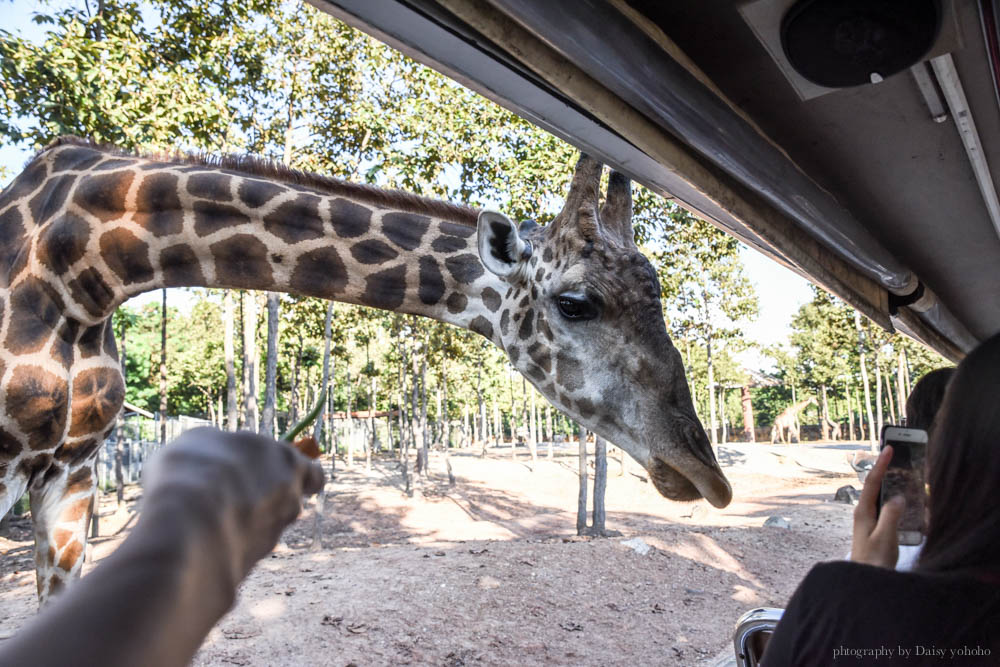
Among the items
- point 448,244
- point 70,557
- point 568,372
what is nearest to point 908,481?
point 568,372

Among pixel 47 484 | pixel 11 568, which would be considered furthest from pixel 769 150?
pixel 11 568

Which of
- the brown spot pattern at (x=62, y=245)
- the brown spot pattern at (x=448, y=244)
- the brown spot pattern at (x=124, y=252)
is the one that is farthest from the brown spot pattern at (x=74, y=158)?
the brown spot pattern at (x=448, y=244)

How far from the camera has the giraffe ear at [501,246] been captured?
279 cm

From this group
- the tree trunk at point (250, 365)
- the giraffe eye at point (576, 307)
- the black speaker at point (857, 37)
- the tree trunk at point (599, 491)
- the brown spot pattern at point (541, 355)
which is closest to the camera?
the black speaker at point (857, 37)

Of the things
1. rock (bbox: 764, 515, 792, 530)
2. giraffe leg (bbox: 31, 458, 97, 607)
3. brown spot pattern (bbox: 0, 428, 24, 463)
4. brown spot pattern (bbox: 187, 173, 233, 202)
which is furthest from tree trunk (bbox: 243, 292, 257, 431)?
rock (bbox: 764, 515, 792, 530)

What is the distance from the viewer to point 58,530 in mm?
3352

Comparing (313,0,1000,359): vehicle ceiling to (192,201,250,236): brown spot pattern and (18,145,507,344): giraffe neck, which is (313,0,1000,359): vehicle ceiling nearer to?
(18,145,507,344): giraffe neck

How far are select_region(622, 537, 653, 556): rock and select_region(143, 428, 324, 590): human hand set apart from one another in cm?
908

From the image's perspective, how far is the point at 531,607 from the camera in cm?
694

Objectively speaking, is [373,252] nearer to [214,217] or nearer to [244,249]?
[244,249]

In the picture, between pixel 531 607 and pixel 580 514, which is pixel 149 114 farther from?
pixel 580 514

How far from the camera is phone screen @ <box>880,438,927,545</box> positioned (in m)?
1.34

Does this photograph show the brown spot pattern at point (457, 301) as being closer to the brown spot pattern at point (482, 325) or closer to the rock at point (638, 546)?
the brown spot pattern at point (482, 325)

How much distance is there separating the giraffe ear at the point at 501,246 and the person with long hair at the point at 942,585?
73.4 inches
